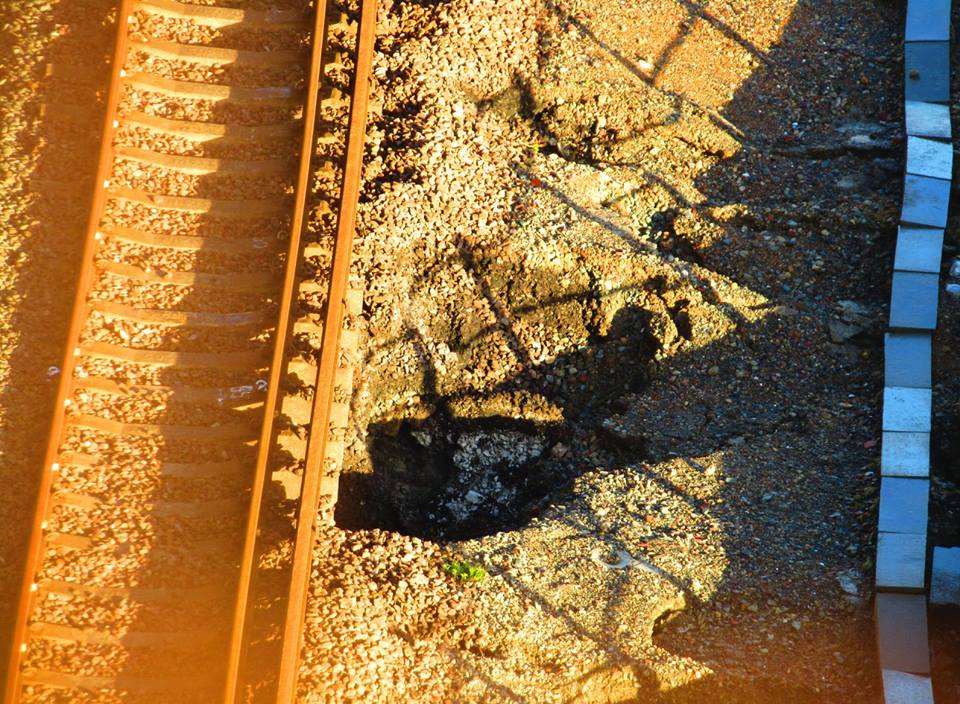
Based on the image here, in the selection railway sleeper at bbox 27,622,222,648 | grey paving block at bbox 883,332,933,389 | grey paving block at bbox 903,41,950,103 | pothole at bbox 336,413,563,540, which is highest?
grey paving block at bbox 903,41,950,103

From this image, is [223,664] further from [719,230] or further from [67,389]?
[719,230]

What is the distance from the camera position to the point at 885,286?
759 cm

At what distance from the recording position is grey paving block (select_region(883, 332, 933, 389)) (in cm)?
701

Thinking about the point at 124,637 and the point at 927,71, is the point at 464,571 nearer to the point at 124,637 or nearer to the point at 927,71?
the point at 124,637

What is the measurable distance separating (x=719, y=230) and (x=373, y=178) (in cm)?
278

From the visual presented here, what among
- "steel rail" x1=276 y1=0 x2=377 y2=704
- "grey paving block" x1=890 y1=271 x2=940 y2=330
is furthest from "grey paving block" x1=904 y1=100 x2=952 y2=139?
"steel rail" x1=276 y1=0 x2=377 y2=704

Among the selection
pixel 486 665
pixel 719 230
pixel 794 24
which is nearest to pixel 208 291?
pixel 486 665

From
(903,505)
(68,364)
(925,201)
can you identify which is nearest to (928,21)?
(925,201)

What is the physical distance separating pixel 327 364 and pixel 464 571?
62.0 inches

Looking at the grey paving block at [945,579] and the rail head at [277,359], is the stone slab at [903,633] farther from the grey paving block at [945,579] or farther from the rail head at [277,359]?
the rail head at [277,359]

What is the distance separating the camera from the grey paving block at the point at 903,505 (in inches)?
248

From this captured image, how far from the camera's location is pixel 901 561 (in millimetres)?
6129

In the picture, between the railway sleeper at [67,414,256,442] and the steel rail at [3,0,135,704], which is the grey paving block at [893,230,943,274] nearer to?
the railway sleeper at [67,414,256,442]

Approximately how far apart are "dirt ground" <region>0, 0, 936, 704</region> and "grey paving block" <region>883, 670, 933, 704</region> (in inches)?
4.6
